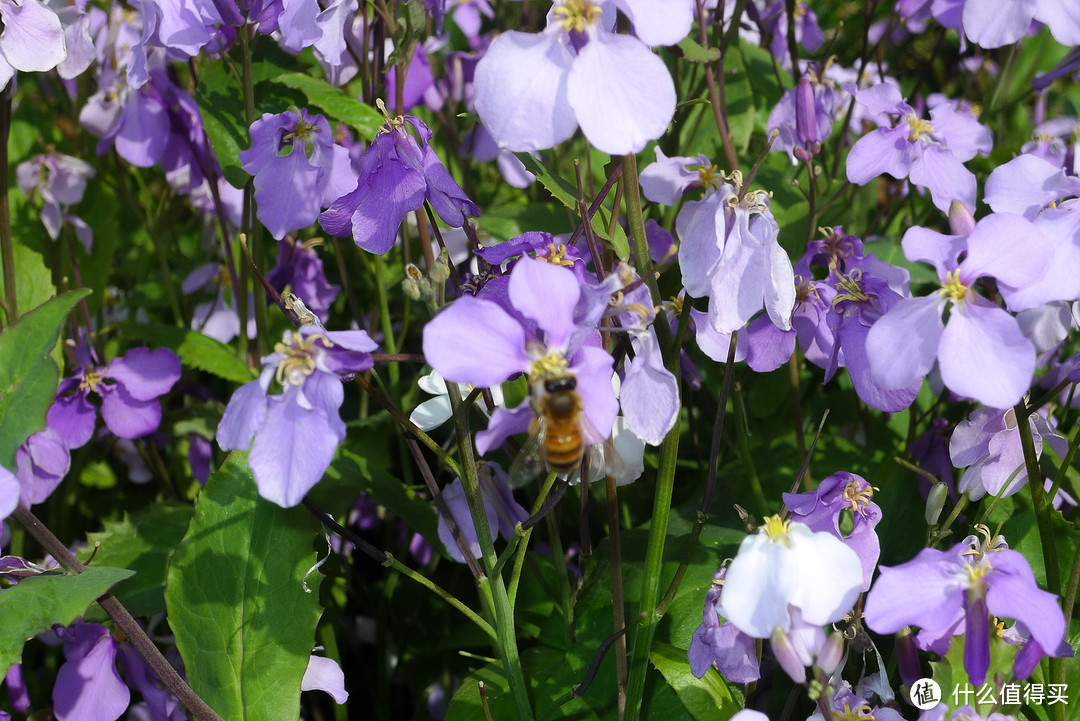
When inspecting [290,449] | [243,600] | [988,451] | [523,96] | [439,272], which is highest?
[523,96]

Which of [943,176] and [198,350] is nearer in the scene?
[943,176]

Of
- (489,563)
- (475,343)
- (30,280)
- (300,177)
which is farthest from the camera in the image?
(30,280)

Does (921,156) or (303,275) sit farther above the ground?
(921,156)

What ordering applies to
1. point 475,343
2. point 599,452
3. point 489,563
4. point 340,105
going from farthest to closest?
point 340,105 → point 489,563 → point 599,452 → point 475,343

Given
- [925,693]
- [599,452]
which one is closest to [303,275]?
[599,452]

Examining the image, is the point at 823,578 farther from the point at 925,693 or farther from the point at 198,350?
the point at 198,350
